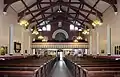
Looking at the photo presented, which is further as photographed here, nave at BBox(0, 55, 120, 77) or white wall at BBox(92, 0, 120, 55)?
white wall at BBox(92, 0, 120, 55)

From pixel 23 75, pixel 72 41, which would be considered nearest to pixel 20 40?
pixel 72 41

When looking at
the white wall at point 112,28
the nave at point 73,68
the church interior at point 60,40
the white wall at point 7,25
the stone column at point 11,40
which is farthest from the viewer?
the stone column at point 11,40

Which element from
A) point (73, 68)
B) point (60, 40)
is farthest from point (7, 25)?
point (60, 40)

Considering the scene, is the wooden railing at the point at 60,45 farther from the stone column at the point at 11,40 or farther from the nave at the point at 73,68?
the nave at the point at 73,68

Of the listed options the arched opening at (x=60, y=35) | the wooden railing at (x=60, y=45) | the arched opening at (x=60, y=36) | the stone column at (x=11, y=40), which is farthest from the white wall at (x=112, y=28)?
the arched opening at (x=60, y=36)

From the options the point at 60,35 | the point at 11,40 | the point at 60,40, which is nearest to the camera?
the point at 11,40

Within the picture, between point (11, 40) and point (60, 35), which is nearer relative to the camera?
point (11, 40)

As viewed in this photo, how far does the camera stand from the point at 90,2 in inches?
783

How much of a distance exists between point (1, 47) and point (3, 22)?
76.2 inches

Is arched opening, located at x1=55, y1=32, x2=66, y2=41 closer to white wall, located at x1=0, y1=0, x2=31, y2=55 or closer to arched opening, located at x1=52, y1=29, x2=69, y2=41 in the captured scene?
arched opening, located at x1=52, y1=29, x2=69, y2=41

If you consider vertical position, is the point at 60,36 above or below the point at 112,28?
above

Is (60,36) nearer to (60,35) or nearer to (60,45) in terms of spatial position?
(60,35)

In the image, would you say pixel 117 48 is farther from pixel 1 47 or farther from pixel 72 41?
pixel 72 41

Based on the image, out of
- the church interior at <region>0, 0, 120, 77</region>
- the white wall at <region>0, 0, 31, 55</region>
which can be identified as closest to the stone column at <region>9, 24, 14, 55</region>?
the church interior at <region>0, 0, 120, 77</region>
